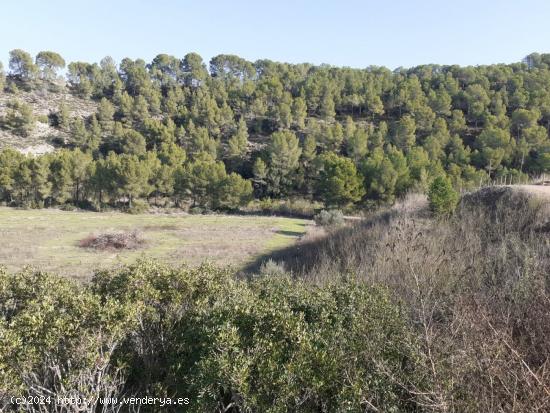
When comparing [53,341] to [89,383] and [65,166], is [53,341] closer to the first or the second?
[89,383]

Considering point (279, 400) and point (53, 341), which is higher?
point (53, 341)

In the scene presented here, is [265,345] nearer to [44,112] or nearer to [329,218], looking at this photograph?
[329,218]

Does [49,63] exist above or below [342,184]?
above

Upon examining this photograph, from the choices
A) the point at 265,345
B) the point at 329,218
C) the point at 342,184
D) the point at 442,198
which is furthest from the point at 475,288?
the point at 342,184

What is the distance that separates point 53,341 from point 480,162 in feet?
192

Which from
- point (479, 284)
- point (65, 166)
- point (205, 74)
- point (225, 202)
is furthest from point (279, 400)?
point (205, 74)

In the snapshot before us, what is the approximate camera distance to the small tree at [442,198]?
58.0ft

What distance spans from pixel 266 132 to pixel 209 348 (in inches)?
3040

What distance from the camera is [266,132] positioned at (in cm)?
8050

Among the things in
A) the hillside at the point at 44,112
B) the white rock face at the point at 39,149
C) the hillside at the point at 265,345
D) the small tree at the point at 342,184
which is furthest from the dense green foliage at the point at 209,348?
the hillside at the point at 44,112

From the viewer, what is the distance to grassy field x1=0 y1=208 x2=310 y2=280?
25.8 metres

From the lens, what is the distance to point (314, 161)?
61094 mm

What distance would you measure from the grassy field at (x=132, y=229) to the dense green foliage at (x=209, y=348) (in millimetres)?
12116

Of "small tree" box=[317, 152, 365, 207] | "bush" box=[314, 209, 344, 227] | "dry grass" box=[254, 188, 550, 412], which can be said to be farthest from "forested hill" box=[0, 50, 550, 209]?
"dry grass" box=[254, 188, 550, 412]
